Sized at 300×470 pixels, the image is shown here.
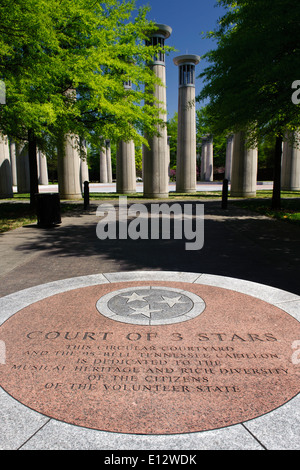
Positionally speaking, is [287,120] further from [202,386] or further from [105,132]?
[202,386]

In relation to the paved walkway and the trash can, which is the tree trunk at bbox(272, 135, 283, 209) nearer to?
the paved walkway

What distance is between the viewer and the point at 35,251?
8.70 meters

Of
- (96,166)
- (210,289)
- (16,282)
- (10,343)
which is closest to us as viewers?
(10,343)

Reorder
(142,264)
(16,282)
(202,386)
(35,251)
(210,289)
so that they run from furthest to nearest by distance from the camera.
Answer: (35,251), (142,264), (16,282), (210,289), (202,386)

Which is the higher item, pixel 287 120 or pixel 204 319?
pixel 287 120

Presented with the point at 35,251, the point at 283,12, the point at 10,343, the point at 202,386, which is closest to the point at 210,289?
the point at 202,386

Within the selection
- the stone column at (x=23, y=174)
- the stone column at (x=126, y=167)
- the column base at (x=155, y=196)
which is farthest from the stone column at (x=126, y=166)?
the stone column at (x=23, y=174)

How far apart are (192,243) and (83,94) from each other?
9.17 meters

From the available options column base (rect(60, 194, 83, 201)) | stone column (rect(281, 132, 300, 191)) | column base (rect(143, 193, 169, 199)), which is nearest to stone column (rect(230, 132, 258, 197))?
column base (rect(143, 193, 169, 199))

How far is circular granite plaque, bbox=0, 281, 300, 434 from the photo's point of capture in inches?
107

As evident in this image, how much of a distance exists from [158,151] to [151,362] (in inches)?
803

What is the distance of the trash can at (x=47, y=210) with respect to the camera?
11.8 meters

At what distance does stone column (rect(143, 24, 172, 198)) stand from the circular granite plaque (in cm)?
1862

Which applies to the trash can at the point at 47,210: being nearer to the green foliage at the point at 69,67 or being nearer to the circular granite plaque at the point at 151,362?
the green foliage at the point at 69,67
